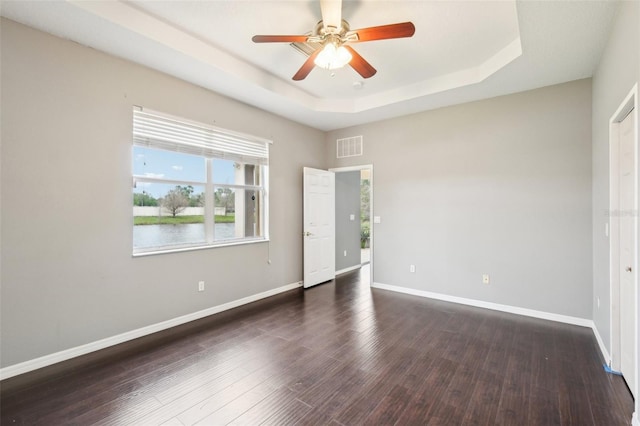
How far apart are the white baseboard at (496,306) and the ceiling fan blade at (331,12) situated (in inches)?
153

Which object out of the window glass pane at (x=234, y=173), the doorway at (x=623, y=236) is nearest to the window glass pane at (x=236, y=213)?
the window glass pane at (x=234, y=173)

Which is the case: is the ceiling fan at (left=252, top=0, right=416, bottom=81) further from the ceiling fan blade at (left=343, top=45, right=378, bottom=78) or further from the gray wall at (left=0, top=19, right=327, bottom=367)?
the gray wall at (left=0, top=19, right=327, bottom=367)

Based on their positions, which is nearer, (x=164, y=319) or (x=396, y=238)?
(x=164, y=319)

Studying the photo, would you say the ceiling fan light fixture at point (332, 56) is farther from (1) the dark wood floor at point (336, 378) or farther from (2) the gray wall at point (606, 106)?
(1) the dark wood floor at point (336, 378)

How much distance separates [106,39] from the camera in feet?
8.68

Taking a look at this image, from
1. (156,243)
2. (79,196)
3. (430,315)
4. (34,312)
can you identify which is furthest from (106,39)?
(430,315)

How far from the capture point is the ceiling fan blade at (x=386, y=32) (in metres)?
2.14

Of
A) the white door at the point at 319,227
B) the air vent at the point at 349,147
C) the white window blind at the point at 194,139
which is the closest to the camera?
the white window blind at the point at 194,139

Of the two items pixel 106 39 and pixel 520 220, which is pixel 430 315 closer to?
pixel 520 220

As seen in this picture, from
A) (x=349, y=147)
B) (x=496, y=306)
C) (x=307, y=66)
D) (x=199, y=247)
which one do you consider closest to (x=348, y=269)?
(x=349, y=147)

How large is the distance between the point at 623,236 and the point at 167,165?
14.8 ft

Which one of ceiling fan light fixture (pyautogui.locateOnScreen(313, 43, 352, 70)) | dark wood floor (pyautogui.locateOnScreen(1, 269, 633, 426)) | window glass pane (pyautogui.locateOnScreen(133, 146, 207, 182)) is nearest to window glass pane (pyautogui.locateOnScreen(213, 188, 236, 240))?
window glass pane (pyautogui.locateOnScreen(133, 146, 207, 182))

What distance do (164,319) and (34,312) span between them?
1146mm

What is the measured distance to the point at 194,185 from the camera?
3.71 meters
